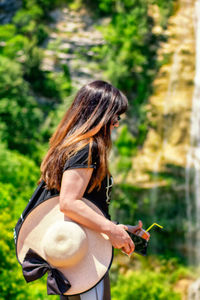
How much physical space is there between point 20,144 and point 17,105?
0.82m

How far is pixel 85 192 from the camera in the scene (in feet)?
4.37

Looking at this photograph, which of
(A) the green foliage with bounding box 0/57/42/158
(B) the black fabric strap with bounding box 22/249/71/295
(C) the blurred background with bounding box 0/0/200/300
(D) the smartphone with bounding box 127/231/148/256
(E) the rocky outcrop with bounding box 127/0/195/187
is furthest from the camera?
(E) the rocky outcrop with bounding box 127/0/195/187

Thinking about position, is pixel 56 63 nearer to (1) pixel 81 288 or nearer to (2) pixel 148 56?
(2) pixel 148 56

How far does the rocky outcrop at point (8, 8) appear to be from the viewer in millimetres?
10641

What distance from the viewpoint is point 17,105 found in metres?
7.39

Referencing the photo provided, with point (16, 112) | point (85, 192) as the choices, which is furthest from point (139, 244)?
point (16, 112)

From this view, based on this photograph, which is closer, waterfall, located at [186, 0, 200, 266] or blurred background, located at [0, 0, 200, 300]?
blurred background, located at [0, 0, 200, 300]

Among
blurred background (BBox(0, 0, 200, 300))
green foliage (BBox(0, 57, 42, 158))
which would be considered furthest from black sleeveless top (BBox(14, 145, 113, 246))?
green foliage (BBox(0, 57, 42, 158))

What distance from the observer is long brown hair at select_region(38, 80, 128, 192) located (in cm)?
130

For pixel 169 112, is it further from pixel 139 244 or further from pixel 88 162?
pixel 88 162

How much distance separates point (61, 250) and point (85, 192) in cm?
23

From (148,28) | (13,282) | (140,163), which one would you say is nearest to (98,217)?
(13,282)

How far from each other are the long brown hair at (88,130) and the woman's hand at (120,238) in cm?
17

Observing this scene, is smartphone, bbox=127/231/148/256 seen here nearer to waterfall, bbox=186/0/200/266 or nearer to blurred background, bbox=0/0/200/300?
blurred background, bbox=0/0/200/300
